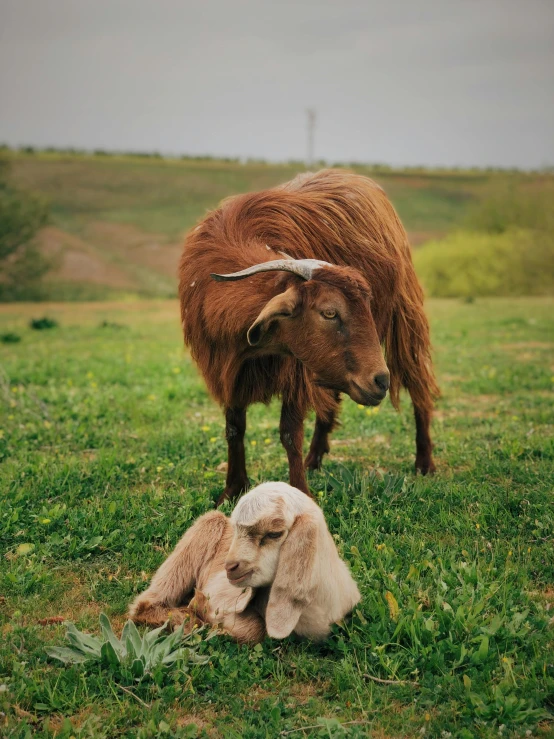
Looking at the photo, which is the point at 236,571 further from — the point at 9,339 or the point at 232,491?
the point at 9,339

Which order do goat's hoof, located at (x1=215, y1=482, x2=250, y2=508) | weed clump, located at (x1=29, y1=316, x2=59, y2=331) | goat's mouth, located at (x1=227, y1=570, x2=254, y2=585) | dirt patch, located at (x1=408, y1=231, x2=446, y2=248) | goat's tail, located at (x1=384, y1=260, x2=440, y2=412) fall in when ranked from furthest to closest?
dirt patch, located at (x1=408, y1=231, x2=446, y2=248)
weed clump, located at (x1=29, y1=316, x2=59, y2=331)
goat's tail, located at (x1=384, y1=260, x2=440, y2=412)
goat's hoof, located at (x1=215, y1=482, x2=250, y2=508)
goat's mouth, located at (x1=227, y1=570, x2=254, y2=585)

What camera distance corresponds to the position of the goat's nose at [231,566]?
331 centimetres

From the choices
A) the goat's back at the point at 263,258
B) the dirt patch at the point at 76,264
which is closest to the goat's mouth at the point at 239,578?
the goat's back at the point at 263,258

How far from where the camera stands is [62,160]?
35.2 m

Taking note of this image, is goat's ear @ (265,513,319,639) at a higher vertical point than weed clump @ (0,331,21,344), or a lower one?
higher

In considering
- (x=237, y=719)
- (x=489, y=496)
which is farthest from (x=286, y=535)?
(x=489, y=496)

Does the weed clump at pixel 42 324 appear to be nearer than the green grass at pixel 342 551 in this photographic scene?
No

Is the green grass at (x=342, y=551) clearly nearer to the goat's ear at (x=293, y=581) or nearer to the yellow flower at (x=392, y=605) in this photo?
the yellow flower at (x=392, y=605)

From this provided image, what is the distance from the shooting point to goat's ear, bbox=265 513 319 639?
3.27 meters

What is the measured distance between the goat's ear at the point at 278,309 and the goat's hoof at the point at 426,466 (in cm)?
223

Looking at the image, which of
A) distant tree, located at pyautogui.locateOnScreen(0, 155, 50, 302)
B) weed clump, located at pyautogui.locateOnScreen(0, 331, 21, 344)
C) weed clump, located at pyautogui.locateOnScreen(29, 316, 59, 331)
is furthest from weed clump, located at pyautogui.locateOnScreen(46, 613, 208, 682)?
distant tree, located at pyautogui.locateOnScreen(0, 155, 50, 302)

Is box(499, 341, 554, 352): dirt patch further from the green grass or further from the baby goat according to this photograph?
the baby goat

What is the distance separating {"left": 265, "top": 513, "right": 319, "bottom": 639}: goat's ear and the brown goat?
4.20ft

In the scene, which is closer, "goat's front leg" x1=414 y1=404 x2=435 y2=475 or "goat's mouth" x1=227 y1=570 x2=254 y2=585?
"goat's mouth" x1=227 y1=570 x2=254 y2=585
